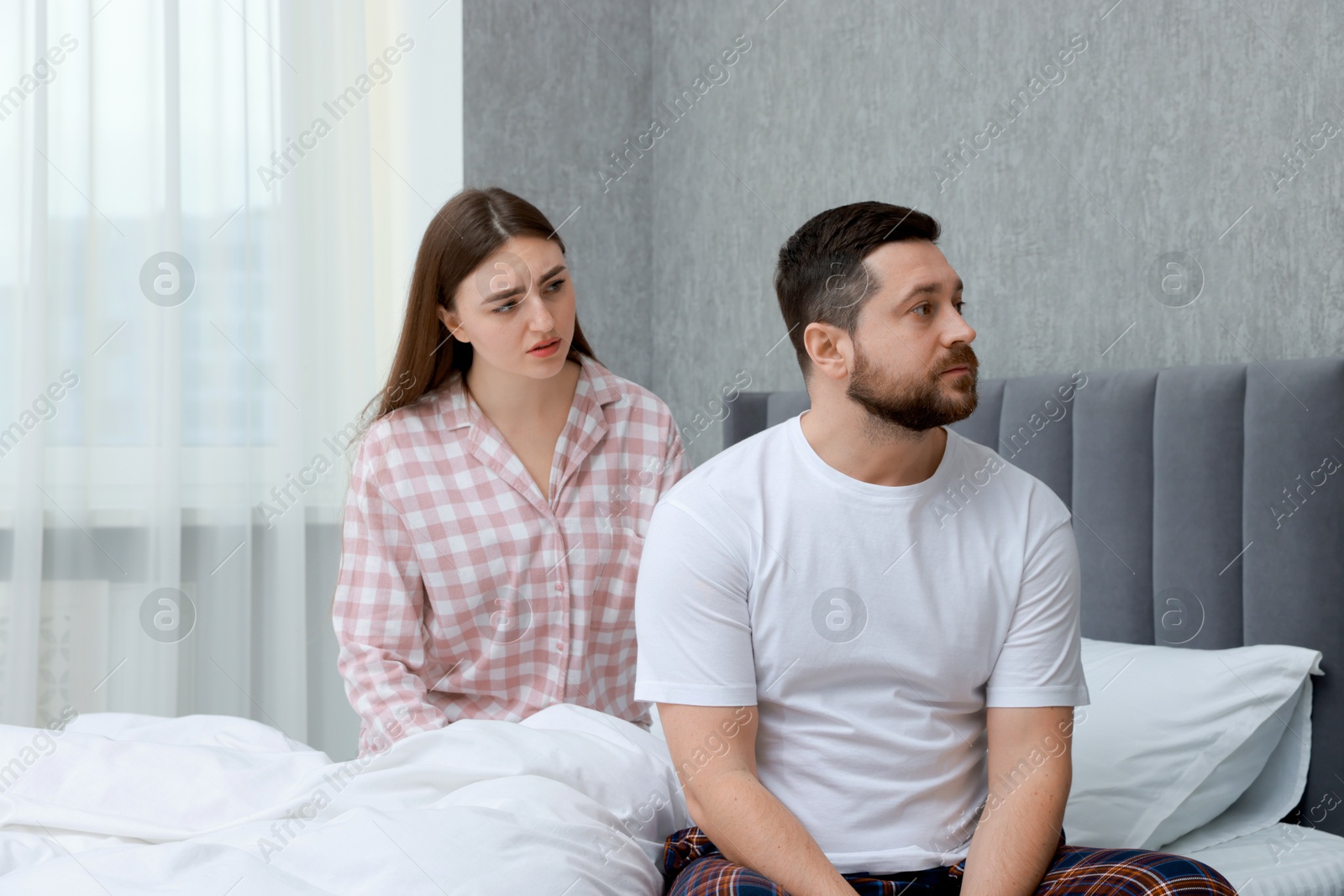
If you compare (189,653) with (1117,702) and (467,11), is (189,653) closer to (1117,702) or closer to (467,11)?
(467,11)

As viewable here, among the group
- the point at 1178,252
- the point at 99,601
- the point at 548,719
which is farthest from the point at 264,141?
the point at 1178,252

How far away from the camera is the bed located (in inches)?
46.1

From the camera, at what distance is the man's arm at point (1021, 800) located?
121 centimetres

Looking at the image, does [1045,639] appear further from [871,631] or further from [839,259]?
[839,259]

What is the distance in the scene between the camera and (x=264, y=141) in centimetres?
290

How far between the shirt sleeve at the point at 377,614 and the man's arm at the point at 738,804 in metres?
0.48

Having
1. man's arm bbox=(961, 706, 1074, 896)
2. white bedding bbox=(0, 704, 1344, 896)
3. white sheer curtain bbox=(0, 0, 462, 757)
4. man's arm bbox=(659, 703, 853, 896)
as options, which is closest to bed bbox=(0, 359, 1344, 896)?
white bedding bbox=(0, 704, 1344, 896)

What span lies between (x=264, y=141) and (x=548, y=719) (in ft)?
6.41

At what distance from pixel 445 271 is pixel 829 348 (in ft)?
2.14

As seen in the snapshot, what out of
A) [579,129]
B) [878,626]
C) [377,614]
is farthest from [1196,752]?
[579,129]

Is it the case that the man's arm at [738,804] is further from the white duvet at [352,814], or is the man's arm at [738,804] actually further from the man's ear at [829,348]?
the man's ear at [829,348]

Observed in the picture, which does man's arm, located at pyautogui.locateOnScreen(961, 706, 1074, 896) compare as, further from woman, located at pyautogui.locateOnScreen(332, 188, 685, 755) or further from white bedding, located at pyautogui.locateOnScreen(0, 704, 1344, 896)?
woman, located at pyautogui.locateOnScreen(332, 188, 685, 755)

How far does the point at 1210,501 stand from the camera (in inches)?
67.4

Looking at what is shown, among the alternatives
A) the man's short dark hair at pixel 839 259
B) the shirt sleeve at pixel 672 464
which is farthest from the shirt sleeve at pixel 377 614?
the man's short dark hair at pixel 839 259
